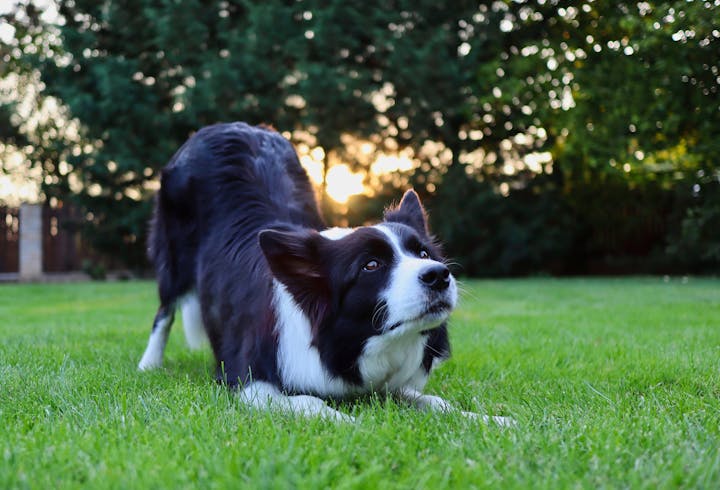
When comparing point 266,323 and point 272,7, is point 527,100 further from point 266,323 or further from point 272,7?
point 266,323

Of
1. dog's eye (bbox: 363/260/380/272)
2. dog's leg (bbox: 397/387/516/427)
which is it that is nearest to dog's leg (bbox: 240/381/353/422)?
dog's leg (bbox: 397/387/516/427)

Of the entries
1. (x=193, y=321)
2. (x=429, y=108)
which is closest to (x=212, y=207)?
(x=193, y=321)

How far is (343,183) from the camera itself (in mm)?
16703

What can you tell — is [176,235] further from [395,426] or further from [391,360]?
[395,426]

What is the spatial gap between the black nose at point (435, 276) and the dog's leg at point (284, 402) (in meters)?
0.63

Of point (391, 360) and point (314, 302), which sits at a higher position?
point (314, 302)

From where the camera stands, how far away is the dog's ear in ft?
10.1

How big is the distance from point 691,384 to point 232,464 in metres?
2.49

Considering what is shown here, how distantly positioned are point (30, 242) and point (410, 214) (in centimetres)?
1712

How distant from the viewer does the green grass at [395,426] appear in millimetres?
1896

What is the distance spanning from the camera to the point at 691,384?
11.2 feet

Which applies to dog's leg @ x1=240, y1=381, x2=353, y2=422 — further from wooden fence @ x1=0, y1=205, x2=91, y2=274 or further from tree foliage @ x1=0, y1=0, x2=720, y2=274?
wooden fence @ x1=0, y1=205, x2=91, y2=274

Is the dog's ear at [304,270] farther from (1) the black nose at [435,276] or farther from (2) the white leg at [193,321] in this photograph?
(2) the white leg at [193,321]

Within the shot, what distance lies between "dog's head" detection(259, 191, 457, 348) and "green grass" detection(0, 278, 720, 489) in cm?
38
